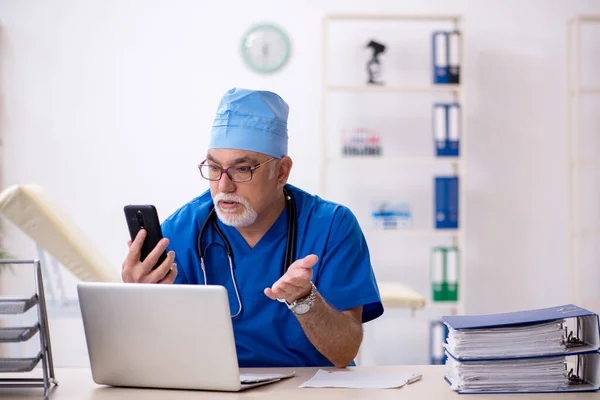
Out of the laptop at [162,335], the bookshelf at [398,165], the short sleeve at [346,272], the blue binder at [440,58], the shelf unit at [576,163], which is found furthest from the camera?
the bookshelf at [398,165]

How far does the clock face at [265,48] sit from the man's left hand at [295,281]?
2.98 meters

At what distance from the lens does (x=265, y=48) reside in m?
4.38

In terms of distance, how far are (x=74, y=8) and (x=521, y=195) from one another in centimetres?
277

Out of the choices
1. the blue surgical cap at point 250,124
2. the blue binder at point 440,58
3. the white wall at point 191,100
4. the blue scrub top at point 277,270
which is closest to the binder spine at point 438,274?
the white wall at point 191,100

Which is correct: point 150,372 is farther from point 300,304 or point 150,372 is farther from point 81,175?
point 81,175

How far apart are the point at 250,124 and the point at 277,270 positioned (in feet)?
1.23

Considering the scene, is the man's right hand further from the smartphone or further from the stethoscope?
the stethoscope

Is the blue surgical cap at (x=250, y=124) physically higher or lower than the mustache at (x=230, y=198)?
higher

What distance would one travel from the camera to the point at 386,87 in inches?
162

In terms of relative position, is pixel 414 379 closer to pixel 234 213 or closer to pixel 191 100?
pixel 234 213

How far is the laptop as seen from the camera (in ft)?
4.53

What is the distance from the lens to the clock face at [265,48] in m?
4.38

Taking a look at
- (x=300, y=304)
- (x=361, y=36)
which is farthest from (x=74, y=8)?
(x=300, y=304)

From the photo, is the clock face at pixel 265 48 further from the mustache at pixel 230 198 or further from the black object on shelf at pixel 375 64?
the mustache at pixel 230 198
